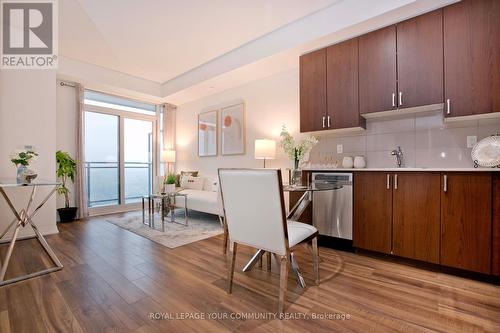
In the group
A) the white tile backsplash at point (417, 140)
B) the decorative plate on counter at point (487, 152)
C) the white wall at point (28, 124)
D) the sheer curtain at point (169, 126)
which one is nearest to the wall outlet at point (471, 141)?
the white tile backsplash at point (417, 140)

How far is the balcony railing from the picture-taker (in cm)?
479

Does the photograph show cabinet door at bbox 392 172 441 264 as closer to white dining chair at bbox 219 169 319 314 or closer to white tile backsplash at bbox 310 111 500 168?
white tile backsplash at bbox 310 111 500 168

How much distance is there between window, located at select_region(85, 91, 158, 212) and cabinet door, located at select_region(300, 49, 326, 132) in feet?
12.6

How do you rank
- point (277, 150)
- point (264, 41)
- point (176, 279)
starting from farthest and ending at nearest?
point (277, 150)
point (264, 41)
point (176, 279)

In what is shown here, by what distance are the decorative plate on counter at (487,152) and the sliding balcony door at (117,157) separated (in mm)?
5482

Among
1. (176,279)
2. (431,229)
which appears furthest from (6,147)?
(431,229)

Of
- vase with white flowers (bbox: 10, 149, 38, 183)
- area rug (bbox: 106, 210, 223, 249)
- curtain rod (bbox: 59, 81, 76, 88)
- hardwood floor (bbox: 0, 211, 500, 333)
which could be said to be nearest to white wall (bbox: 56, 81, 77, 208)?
curtain rod (bbox: 59, 81, 76, 88)

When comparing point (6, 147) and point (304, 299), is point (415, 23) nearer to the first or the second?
point (304, 299)

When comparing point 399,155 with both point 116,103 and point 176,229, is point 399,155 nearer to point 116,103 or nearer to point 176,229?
point 176,229

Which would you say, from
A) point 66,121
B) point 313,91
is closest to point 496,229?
point 313,91

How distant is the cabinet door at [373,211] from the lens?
2.39 metres

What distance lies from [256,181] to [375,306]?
3.87ft

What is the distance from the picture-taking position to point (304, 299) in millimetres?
1714

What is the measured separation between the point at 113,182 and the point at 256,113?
3.36 meters
